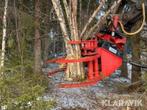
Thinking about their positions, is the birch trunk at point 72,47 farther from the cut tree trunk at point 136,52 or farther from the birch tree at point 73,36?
the cut tree trunk at point 136,52

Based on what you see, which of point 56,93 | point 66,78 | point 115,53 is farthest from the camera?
point 56,93

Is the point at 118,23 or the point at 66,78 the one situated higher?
the point at 118,23

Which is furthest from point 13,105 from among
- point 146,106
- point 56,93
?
point 56,93

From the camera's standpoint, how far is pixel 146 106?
7703 mm

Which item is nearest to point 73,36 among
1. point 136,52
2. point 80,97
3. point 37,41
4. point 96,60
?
point 96,60

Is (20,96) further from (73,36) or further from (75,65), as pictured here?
(73,36)

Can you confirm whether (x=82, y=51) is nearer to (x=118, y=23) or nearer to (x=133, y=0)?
(x=118, y=23)

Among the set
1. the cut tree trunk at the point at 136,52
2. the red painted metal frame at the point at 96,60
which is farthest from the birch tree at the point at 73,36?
the cut tree trunk at the point at 136,52

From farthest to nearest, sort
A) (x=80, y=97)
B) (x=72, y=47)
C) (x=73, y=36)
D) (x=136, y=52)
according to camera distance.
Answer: (x=136, y=52) < (x=80, y=97) < (x=73, y=36) < (x=72, y=47)

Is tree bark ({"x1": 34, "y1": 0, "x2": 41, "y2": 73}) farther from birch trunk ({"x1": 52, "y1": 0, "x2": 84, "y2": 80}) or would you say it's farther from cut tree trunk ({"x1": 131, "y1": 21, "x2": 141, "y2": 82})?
birch trunk ({"x1": 52, "y1": 0, "x2": 84, "y2": 80})

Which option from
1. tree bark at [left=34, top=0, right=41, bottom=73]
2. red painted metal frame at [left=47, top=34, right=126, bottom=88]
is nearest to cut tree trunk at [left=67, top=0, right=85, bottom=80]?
red painted metal frame at [left=47, top=34, right=126, bottom=88]

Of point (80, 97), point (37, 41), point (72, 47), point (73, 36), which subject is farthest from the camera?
point (37, 41)

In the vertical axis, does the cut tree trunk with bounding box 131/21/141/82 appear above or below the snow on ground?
above

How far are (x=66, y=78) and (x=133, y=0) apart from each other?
2.19 meters
